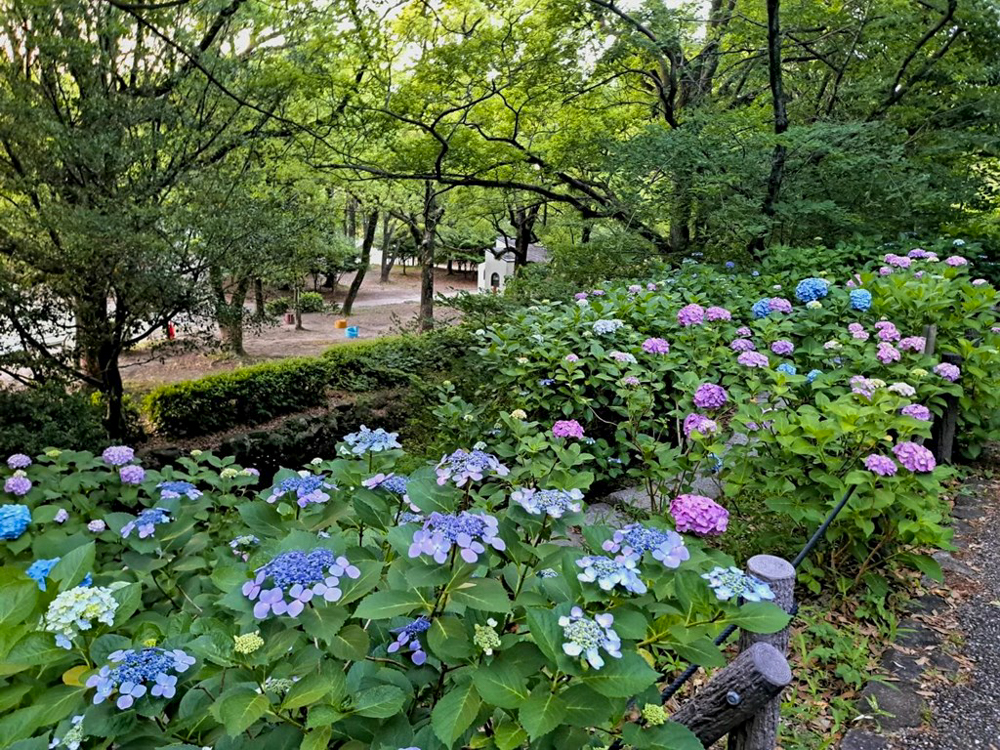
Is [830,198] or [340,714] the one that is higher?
[830,198]

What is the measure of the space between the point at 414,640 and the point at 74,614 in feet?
1.53

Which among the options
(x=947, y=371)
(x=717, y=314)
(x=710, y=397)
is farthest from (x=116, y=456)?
(x=947, y=371)

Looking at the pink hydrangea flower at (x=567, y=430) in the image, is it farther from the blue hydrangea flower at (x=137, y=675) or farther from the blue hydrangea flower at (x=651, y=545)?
the blue hydrangea flower at (x=137, y=675)

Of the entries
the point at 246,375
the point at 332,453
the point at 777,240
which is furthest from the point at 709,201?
the point at 246,375

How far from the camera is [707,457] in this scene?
2236 mm

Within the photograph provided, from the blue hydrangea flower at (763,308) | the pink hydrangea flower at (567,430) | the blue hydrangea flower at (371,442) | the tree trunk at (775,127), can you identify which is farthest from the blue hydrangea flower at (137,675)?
the tree trunk at (775,127)

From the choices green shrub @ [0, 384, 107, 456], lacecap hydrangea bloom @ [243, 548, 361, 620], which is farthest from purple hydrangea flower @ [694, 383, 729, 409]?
green shrub @ [0, 384, 107, 456]

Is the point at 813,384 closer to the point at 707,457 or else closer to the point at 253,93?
the point at 707,457

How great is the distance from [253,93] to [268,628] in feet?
16.9

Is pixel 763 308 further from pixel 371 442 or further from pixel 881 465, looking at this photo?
pixel 371 442

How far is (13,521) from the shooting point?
1377mm

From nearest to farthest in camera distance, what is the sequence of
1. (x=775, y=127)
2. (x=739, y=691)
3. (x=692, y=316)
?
(x=739, y=691)
(x=692, y=316)
(x=775, y=127)

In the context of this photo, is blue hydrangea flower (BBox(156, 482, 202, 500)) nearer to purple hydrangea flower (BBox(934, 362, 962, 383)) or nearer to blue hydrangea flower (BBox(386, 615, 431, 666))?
blue hydrangea flower (BBox(386, 615, 431, 666))

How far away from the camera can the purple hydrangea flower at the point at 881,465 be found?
1799 millimetres
